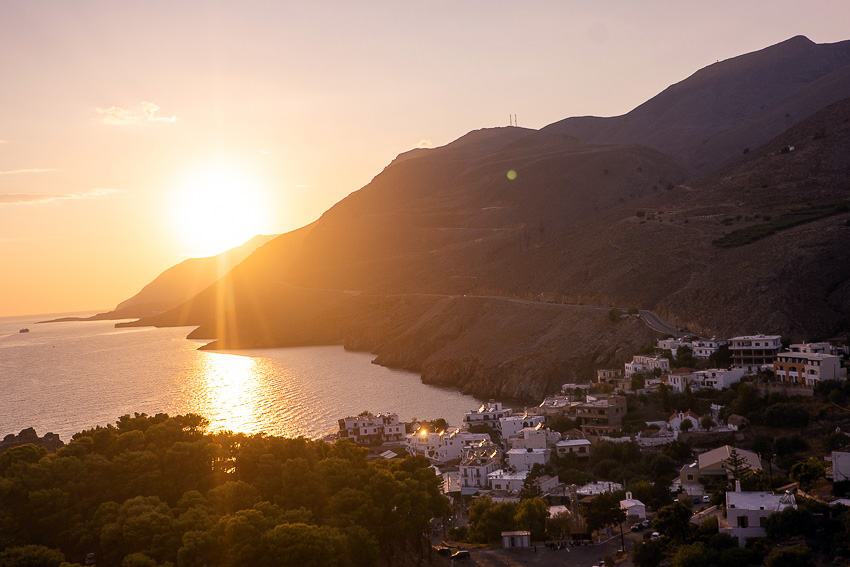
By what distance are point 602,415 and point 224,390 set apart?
49765 millimetres

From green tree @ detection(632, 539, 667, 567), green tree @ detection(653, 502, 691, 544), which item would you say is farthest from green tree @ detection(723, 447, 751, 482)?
green tree @ detection(632, 539, 667, 567)

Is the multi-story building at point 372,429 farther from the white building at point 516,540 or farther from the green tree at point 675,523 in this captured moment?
the green tree at point 675,523

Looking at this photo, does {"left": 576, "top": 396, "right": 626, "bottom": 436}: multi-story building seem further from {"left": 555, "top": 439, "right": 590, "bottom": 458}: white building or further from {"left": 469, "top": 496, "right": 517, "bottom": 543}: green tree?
{"left": 469, "top": 496, "right": 517, "bottom": 543}: green tree

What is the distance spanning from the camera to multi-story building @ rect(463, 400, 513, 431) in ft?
184

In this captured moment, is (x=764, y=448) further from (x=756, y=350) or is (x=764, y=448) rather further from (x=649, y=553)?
(x=649, y=553)

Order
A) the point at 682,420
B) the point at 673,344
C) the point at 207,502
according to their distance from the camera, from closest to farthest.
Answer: the point at 207,502
the point at 682,420
the point at 673,344

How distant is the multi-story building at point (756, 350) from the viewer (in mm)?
57031

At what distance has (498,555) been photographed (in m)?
32.9

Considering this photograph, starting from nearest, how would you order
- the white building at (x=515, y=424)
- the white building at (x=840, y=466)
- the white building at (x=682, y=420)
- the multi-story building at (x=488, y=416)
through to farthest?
the white building at (x=840, y=466) → the white building at (x=682, y=420) → the white building at (x=515, y=424) → the multi-story building at (x=488, y=416)

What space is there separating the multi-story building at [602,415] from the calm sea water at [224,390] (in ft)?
43.3

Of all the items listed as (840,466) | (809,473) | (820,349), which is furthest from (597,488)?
(820,349)

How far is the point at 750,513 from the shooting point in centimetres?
2892

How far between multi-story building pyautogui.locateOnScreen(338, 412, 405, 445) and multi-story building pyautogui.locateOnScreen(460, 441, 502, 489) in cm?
886

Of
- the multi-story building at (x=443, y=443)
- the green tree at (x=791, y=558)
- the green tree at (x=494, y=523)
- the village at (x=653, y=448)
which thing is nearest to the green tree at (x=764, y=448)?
the village at (x=653, y=448)
